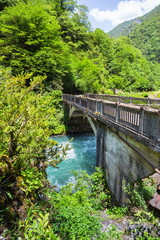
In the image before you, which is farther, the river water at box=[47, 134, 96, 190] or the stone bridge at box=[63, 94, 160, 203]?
the river water at box=[47, 134, 96, 190]

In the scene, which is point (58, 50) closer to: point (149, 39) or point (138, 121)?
point (138, 121)

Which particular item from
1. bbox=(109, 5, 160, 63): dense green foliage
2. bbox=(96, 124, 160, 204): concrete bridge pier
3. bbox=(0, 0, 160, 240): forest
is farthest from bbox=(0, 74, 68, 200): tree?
bbox=(109, 5, 160, 63): dense green foliage

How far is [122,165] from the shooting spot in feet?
17.7

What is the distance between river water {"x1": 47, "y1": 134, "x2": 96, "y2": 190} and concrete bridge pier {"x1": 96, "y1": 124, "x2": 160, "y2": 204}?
4.23 ft

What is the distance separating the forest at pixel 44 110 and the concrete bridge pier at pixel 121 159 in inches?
20.1

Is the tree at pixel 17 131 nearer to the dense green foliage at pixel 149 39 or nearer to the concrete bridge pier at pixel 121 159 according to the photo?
the concrete bridge pier at pixel 121 159

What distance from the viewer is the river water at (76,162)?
30.9 feet

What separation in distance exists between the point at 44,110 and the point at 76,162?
30.7 feet

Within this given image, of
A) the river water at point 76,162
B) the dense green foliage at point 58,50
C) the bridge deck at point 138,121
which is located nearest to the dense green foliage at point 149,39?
the dense green foliage at point 58,50

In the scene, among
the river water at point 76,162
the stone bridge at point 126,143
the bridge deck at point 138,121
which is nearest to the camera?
the bridge deck at point 138,121

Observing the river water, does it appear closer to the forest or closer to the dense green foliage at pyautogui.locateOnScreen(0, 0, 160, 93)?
the forest

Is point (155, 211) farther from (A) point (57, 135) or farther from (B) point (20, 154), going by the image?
(A) point (57, 135)

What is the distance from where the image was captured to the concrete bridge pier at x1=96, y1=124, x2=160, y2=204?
3859 millimetres

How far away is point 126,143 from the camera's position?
488 centimetres
